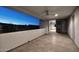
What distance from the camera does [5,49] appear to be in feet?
11.2

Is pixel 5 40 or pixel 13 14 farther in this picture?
pixel 13 14
